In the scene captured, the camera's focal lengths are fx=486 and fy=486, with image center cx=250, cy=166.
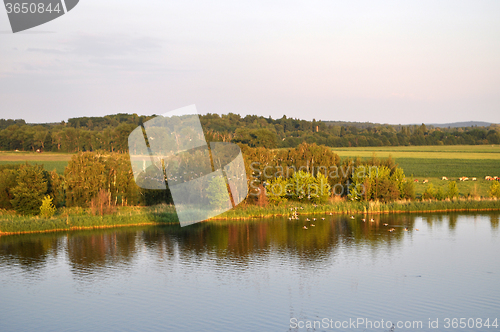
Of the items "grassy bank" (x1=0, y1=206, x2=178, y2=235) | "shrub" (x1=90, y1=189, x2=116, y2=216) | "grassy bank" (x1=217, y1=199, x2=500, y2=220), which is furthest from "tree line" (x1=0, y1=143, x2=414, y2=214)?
"grassy bank" (x1=217, y1=199, x2=500, y2=220)

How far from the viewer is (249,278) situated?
28422mm

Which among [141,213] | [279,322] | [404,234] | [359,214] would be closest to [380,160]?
[359,214]

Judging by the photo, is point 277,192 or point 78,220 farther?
point 277,192

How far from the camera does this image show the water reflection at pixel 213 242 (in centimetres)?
3303

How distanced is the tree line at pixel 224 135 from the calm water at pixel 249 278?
1713 inches

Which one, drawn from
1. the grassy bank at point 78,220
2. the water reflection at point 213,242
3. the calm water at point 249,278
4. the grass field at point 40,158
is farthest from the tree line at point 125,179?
the grass field at point 40,158

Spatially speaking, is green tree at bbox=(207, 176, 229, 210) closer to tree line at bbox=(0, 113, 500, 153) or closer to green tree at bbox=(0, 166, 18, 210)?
green tree at bbox=(0, 166, 18, 210)

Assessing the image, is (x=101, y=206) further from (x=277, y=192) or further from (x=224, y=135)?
(x=224, y=135)

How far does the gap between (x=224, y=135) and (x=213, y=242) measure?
58464 millimetres

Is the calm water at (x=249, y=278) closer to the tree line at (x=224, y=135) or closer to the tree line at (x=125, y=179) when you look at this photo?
the tree line at (x=125, y=179)

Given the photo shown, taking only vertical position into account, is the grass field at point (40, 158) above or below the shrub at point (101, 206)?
above

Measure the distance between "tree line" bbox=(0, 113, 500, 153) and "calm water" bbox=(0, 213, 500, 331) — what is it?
43.5m

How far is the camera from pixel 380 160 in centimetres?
6306

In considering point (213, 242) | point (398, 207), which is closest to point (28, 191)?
point (213, 242)
